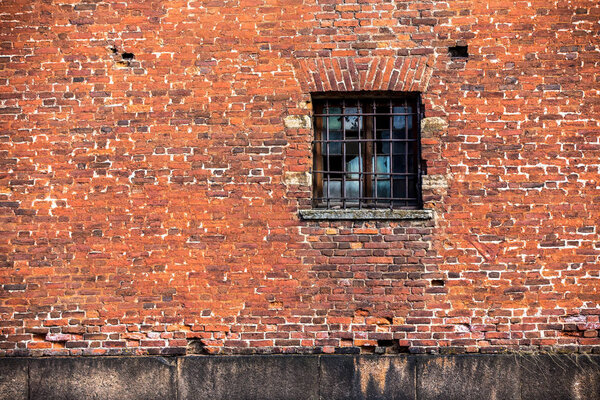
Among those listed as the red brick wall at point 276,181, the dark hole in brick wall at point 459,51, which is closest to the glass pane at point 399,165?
the red brick wall at point 276,181

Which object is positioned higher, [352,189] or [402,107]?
[402,107]

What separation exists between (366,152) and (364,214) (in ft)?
2.59

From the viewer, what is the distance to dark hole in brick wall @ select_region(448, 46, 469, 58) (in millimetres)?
5422

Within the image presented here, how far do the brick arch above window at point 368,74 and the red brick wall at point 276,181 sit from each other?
0.07 ft

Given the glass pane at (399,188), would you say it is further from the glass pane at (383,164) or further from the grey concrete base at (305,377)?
the grey concrete base at (305,377)

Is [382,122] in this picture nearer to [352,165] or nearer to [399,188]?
[352,165]

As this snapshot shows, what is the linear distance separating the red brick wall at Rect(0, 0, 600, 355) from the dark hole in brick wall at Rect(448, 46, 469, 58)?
0.07 m

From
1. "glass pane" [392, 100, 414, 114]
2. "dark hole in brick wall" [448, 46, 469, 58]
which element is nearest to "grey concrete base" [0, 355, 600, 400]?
"glass pane" [392, 100, 414, 114]

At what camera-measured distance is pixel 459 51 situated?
5.45 meters

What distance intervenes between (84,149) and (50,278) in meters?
1.51

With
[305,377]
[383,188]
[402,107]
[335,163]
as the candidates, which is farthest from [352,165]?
[305,377]

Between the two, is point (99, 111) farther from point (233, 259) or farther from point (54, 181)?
point (233, 259)

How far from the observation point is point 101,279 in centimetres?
543

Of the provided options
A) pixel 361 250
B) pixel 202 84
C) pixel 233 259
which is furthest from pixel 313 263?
pixel 202 84
